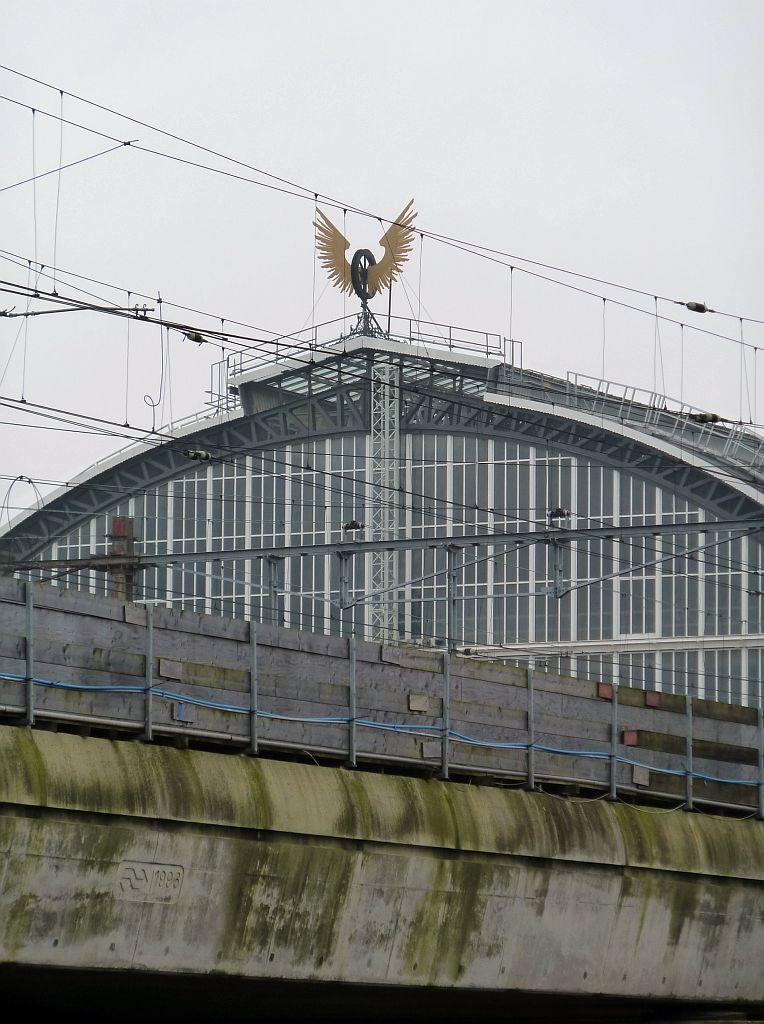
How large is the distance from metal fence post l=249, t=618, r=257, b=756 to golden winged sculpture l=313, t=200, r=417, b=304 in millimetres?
55830

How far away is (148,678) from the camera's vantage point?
19609mm

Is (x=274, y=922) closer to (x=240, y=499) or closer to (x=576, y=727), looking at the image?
(x=576, y=727)

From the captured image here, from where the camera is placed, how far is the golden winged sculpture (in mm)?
76062

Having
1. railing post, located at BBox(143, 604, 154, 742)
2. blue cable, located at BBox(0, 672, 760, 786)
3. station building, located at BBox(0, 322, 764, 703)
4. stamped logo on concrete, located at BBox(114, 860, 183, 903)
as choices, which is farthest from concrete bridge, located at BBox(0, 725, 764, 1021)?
station building, located at BBox(0, 322, 764, 703)

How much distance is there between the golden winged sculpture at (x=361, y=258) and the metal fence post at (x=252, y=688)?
2198 inches

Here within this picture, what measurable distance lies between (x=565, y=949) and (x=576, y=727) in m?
3.43

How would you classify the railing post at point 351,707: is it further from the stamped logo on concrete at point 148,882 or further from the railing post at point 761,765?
the railing post at point 761,765

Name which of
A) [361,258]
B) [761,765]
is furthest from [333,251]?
[761,765]

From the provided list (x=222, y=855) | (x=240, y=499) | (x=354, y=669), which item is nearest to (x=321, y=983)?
(x=222, y=855)

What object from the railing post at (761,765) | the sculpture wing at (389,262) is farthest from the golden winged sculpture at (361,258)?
the railing post at (761,765)

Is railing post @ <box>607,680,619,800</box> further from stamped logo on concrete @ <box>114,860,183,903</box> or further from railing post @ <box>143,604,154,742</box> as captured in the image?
stamped logo on concrete @ <box>114,860,183,903</box>

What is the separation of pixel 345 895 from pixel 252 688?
268 cm

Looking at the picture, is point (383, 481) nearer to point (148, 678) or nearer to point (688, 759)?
point (688, 759)

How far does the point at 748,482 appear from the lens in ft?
219
